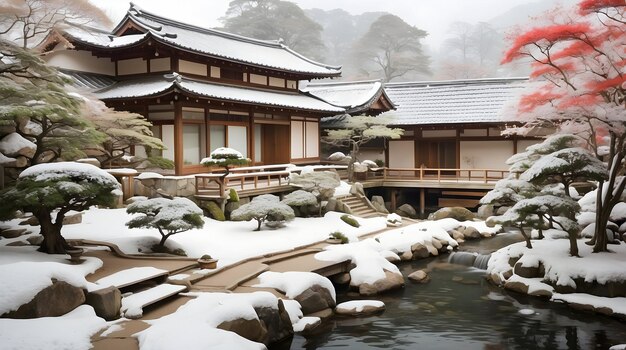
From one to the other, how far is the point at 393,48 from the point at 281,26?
14668mm

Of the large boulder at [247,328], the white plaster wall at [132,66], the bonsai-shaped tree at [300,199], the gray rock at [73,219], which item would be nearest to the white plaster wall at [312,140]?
the bonsai-shaped tree at [300,199]

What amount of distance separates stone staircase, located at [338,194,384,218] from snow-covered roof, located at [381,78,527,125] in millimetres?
7321

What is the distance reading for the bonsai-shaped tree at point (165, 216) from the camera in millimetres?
12906

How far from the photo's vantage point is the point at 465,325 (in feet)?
36.0

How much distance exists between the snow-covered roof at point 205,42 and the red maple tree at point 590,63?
12.5 meters

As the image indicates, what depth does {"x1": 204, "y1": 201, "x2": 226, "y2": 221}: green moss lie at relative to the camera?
706 inches

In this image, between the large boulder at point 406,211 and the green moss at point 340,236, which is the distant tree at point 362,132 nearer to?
the large boulder at point 406,211

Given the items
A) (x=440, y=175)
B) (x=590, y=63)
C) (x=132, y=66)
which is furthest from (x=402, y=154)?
(x=590, y=63)

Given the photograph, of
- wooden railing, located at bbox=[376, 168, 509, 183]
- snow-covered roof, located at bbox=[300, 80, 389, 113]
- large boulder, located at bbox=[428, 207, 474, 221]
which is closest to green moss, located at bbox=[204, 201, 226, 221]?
large boulder, located at bbox=[428, 207, 474, 221]

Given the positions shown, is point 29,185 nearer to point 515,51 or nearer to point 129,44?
point 129,44

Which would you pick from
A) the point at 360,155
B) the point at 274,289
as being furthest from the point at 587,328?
the point at 360,155

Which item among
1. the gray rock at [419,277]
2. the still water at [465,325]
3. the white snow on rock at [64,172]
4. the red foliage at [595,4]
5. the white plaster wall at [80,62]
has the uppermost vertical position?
the white plaster wall at [80,62]

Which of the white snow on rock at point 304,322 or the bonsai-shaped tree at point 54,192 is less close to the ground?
the bonsai-shaped tree at point 54,192

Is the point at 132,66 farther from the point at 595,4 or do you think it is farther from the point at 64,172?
the point at 595,4
